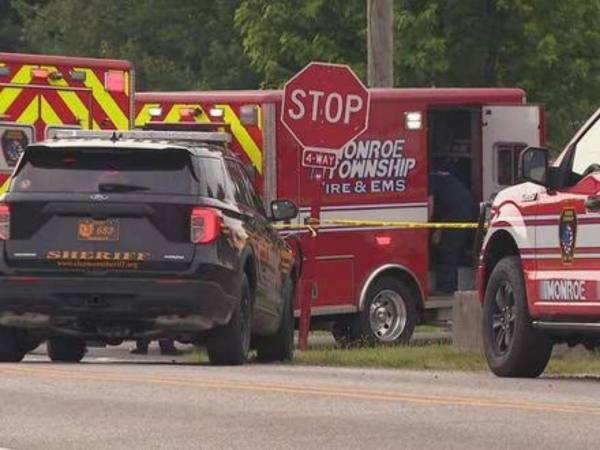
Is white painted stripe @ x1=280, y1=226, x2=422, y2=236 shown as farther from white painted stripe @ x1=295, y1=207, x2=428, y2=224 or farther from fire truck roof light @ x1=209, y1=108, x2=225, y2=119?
fire truck roof light @ x1=209, y1=108, x2=225, y2=119

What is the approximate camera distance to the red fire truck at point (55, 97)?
19.6 m

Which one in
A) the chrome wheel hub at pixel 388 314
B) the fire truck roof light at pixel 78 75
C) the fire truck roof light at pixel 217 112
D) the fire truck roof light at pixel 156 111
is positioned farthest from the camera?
the chrome wheel hub at pixel 388 314

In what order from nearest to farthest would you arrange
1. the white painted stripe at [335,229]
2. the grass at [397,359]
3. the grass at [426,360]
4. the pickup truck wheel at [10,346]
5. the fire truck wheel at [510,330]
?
the fire truck wheel at [510,330] < the pickup truck wheel at [10,346] < the grass at [426,360] < the grass at [397,359] < the white painted stripe at [335,229]

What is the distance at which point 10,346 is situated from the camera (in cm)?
1590

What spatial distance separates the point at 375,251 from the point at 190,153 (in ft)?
22.2

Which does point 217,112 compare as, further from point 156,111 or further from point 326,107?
point 326,107

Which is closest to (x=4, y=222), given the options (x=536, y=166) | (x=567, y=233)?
(x=536, y=166)

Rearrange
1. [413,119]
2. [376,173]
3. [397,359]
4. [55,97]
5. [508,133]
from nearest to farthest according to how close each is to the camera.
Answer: [397,359] < [55,97] < [376,173] < [413,119] < [508,133]

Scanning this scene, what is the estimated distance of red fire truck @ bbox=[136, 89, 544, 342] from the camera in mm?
21047

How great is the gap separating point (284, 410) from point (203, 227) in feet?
13.3

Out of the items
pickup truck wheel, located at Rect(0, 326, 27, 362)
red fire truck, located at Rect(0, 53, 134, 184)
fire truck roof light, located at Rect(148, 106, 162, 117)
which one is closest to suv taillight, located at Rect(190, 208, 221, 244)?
pickup truck wheel, located at Rect(0, 326, 27, 362)

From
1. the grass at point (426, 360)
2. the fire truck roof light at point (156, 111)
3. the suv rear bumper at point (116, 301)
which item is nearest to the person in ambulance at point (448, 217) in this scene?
the fire truck roof light at point (156, 111)

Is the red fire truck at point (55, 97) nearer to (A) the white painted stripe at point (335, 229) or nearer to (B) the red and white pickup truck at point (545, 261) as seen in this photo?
(A) the white painted stripe at point (335, 229)

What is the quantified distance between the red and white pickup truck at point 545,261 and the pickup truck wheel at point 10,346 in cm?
367
